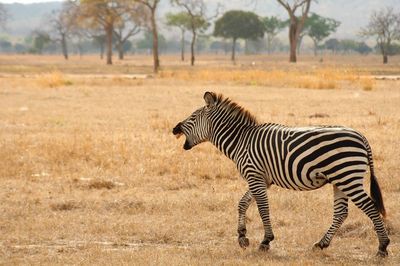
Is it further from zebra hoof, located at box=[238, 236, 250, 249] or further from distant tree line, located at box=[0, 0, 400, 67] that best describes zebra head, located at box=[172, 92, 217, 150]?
distant tree line, located at box=[0, 0, 400, 67]

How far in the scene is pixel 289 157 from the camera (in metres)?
7.35

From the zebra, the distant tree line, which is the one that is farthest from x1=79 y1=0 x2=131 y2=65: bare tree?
the zebra

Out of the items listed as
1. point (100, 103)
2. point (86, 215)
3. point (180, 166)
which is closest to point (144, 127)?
point (180, 166)

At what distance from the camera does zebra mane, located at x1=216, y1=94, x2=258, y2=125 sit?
8070 millimetres

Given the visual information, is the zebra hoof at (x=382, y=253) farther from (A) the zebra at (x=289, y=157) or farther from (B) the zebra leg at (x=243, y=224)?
(B) the zebra leg at (x=243, y=224)

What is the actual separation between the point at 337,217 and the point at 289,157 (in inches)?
36.0

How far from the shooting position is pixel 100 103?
24.9 metres

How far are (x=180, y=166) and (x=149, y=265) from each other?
19.4 ft

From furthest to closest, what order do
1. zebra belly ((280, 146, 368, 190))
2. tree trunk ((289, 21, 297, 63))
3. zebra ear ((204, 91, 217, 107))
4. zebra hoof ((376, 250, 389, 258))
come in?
1. tree trunk ((289, 21, 297, 63))
2. zebra ear ((204, 91, 217, 107))
3. zebra hoof ((376, 250, 389, 258))
4. zebra belly ((280, 146, 368, 190))

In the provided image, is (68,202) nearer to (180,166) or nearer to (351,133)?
(180,166)

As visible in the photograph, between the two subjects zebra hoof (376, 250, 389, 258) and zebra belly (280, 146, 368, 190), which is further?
zebra hoof (376, 250, 389, 258)

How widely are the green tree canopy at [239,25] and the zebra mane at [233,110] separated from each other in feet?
281

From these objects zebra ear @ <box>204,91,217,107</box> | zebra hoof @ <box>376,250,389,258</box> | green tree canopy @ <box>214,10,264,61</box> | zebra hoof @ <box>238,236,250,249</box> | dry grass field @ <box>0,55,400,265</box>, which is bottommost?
dry grass field @ <box>0,55,400,265</box>

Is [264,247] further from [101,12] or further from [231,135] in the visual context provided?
[101,12]
